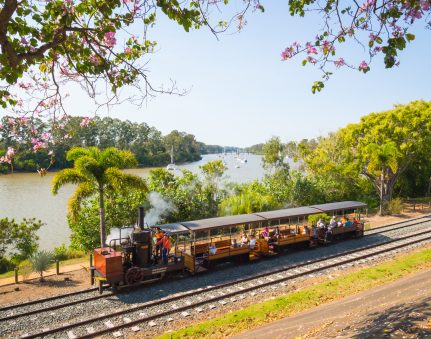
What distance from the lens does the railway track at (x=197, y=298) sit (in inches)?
435

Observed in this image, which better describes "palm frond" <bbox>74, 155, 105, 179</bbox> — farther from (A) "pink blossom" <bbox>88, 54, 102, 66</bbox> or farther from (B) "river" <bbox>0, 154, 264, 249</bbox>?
(A) "pink blossom" <bbox>88, 54, 102, 66</bbox>

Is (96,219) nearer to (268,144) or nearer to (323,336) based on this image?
(323,336)

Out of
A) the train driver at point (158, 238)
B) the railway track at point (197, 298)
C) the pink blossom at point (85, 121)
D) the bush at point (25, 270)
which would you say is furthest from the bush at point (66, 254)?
the pink blossom at point (85, 121)

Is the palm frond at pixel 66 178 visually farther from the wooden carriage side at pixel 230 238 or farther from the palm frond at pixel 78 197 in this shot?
the wooden carriage side at pixel 230 238

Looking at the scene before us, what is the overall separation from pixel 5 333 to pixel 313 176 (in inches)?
1220

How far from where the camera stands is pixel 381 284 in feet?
45.9

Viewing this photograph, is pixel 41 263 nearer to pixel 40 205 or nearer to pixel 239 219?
pixel 239 219

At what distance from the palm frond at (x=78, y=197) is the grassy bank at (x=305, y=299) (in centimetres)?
916

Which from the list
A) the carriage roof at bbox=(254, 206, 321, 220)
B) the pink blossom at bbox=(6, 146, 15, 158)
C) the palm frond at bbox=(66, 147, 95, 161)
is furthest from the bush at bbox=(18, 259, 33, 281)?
the carriage roof at bbox=(254, 206, 321, 220)

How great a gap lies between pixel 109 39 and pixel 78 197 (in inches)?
478

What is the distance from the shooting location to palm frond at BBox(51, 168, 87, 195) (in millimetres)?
17312

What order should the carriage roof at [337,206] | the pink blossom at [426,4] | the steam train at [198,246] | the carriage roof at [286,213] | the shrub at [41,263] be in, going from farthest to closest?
1. the carriage roof at [337,206]
2. the carriage roof at [286,213]
3. the shrub at [41,263]
4. the steam train at [198,246]
5. the pink blossom at [426,4]

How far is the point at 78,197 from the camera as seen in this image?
17719 millimetres

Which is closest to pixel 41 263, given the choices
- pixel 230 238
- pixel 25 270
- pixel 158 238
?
pixel 25 270
